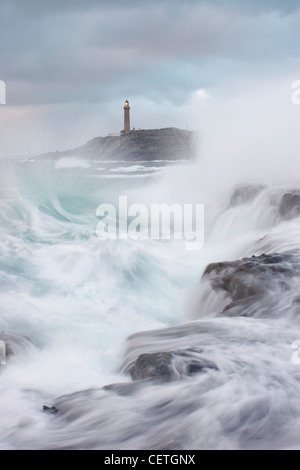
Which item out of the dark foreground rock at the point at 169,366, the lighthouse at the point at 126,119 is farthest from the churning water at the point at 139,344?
the lighthouse at the point at 126,119

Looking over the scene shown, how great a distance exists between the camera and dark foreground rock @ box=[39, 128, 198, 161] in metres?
60.2

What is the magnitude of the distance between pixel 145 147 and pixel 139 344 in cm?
5990

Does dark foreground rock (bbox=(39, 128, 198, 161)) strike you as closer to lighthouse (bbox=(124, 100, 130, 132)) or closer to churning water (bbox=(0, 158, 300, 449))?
lighthouse (bbox=(124, 100, 130, 132))

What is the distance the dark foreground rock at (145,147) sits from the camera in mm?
60219

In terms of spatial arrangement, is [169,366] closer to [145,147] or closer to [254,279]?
[254,279]

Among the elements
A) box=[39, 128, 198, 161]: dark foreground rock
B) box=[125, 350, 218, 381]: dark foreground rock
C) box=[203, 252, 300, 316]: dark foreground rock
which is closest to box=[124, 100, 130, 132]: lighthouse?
box=[39, 128, 198, 161]: dark foreground rock

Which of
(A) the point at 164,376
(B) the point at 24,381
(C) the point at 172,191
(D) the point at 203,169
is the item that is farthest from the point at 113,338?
(D) the point at 203,169

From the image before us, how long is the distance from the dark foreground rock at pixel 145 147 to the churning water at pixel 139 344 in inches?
2011

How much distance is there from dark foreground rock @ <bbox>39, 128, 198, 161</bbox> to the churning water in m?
51.1

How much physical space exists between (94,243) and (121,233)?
5.58 feet

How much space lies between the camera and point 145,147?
6238cm

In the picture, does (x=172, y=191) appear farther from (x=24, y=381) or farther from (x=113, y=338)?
(x=24, y=381)

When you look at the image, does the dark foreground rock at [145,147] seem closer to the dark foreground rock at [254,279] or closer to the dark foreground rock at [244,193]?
the dark foreground rock at [244,193]
